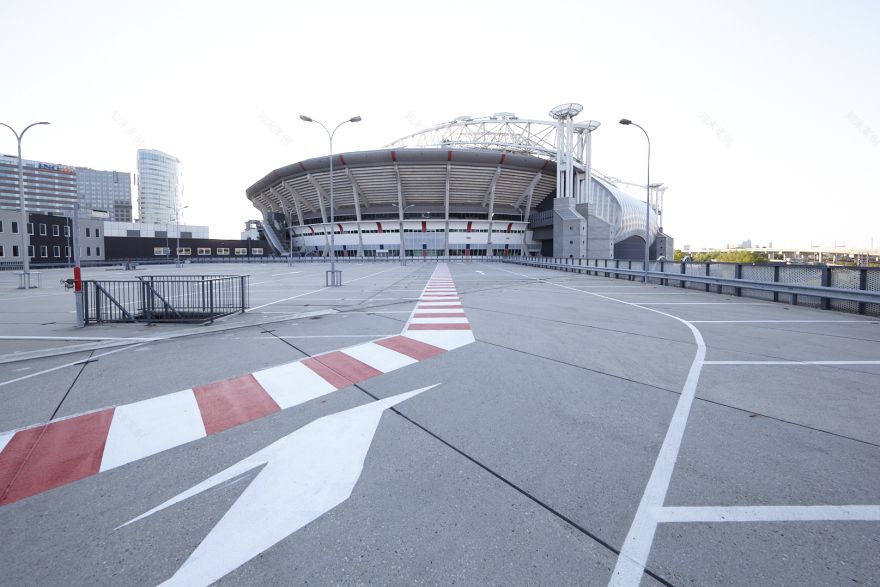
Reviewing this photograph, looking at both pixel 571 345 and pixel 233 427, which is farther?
pixel 571 345

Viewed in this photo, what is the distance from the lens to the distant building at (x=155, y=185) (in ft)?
534

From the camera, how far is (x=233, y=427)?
12.8 ft

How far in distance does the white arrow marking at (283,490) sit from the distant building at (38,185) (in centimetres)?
18821

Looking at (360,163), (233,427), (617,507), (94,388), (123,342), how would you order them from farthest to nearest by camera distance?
(360,163)
(123,342)
(94,388)
(233,427)
(617,507)

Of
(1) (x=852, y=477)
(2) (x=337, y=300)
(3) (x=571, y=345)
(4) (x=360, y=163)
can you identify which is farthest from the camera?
(4) (x=360, y=163)

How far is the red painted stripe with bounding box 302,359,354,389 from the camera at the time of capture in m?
5.19

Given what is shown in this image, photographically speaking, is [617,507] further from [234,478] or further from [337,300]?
[337,300]

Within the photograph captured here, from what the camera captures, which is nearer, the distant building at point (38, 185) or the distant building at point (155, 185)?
the distant building at point (38, 185)

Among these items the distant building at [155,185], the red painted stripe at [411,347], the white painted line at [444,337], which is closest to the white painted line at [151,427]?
the red painted stripe at [411,347]

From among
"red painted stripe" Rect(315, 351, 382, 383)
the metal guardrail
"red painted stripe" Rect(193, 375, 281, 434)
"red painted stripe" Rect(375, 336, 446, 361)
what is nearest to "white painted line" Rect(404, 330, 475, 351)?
"red painted stripe" Rect(375, 336, 446, 361)

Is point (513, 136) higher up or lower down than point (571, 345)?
higher up

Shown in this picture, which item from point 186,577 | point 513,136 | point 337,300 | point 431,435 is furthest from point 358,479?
point 513,136

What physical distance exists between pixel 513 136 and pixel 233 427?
253ft

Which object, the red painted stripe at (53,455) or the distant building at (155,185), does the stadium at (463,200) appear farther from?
the distant building at (155,185)
